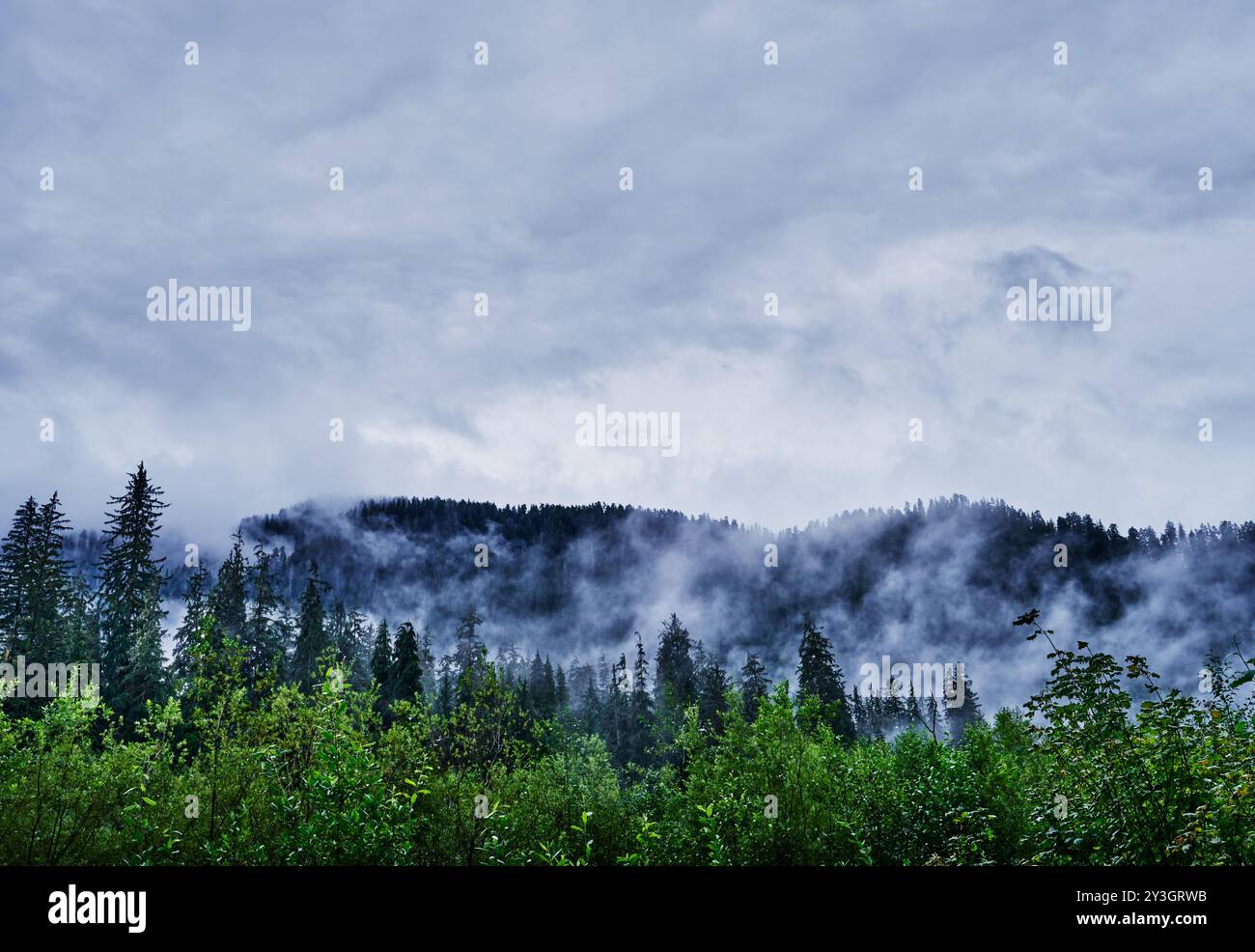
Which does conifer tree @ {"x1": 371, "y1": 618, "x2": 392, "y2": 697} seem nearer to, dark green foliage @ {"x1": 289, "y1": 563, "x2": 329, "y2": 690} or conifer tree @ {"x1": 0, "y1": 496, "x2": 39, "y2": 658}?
dark green foliage @ {"x1": 289, "y1": 563, "x2": 329, "y2": 690}

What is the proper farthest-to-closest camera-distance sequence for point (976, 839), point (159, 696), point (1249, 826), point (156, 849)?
point (159, 696) < point (976, 839) < point (156, 849) < point (1249, 826)

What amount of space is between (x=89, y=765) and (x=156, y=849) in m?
2.69

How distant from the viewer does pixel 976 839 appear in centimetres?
1288

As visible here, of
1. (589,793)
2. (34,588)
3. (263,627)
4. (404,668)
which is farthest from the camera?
(263,627)

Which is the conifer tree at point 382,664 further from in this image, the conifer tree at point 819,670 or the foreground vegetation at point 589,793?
the foreground vegetation at point 589,793

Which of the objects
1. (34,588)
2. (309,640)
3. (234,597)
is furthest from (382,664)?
(34,588)

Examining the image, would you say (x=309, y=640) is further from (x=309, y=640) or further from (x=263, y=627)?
(x=263, y=627)

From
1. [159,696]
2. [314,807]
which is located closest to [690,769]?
[314,807]

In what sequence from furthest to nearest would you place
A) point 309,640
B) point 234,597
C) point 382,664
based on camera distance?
point 309,640
point 234,597
point 382,664

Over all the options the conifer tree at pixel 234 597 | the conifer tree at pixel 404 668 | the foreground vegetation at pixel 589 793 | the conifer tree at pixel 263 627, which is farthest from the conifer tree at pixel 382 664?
the foreground vegetation at pixel 589 793

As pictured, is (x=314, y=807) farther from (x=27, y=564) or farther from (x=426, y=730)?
(x=27, y=564)
